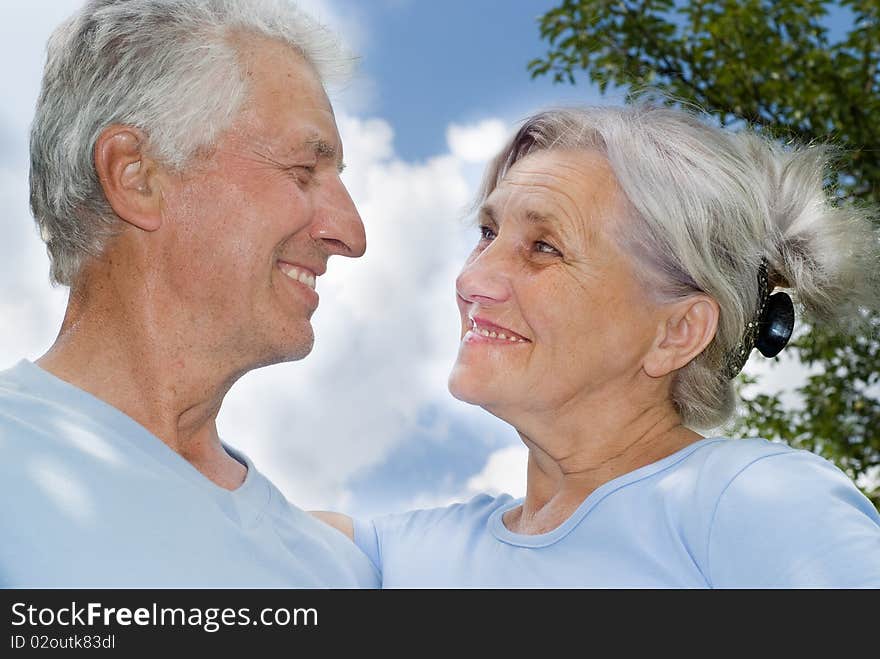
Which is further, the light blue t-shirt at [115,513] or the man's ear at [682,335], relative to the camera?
the man's ear at [682,335]

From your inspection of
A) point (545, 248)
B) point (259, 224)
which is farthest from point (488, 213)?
point (259, 224)

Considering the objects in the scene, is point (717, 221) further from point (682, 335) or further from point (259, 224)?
point (259, 224)

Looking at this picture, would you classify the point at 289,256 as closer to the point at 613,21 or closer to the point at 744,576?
the point at 744,576

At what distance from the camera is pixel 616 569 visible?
6.89 ft

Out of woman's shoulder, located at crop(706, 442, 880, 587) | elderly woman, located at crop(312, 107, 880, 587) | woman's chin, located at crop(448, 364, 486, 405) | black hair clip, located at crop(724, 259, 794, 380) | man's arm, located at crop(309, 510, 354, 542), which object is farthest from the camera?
man's arm, located at crop(309, 510, 354, 542)

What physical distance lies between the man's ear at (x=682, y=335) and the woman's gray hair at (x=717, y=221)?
32 millimetres

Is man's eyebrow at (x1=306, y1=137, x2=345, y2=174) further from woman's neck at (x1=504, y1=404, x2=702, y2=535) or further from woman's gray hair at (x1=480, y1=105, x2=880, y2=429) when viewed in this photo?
woman's neck at (x1=504, y1=404, x2=702, y2=535)

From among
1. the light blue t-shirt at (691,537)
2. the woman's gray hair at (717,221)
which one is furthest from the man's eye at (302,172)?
the light blue t-shirt at (691,537)

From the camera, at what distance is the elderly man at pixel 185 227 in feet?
7.49

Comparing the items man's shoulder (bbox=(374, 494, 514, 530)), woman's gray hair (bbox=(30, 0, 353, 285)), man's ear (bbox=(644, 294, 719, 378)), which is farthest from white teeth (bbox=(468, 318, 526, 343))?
woman's gray hair (bbox=(30, 0, 353, 285))

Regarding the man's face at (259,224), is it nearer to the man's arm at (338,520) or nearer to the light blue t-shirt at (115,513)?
the light blue t-shirt at (115,513)

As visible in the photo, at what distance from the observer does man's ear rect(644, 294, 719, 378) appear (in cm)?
241

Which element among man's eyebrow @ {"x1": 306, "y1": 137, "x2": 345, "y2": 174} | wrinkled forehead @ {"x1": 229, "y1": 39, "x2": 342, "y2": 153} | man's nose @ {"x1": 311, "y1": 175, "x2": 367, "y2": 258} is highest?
wrinkled forehead @ {"x1": 229, "y1": 39, "x2": 342, "y2": 153}
